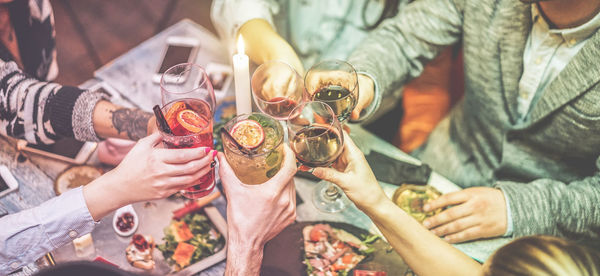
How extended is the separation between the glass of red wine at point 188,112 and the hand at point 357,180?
16.4 inches

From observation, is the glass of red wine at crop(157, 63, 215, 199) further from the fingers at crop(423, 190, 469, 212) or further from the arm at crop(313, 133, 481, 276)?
the fingers at crop(423, 190, 469, 212)

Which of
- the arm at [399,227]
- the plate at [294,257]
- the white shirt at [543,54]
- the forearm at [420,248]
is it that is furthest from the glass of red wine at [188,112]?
the white shirt at [543,54]

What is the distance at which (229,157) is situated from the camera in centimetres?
122

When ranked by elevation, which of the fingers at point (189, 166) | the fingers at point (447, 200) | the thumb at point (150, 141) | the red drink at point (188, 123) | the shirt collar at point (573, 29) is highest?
the shirt collar at point (573, 29)

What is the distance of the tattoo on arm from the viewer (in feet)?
5.43

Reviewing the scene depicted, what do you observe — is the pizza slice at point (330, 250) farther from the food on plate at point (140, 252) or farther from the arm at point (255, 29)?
the arm at point (255, 29)

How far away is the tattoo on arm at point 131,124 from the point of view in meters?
1.65

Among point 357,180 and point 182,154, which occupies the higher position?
point 182,154

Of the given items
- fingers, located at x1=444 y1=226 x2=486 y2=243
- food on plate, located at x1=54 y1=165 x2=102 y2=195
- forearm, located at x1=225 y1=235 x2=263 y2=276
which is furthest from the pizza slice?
food on plate, located at x1=54 y1=165 x2=102 y2=195

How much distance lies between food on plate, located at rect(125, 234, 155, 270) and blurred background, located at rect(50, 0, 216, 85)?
2.52 meters

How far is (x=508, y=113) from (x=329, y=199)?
0.93 m

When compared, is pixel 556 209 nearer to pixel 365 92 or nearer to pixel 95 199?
pixel 365 92

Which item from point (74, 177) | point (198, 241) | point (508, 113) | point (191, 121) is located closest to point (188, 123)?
point (191, 121)

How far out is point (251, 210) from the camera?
1222 millimetres
